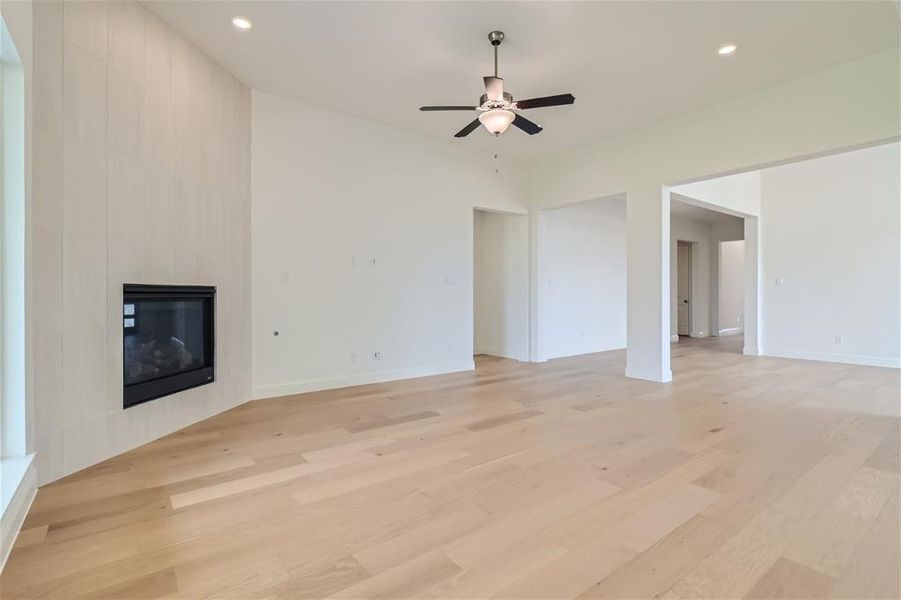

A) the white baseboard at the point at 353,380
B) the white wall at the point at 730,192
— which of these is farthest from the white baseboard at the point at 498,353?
the white wall at the point at 730,192

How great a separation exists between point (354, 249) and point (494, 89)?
2499mm

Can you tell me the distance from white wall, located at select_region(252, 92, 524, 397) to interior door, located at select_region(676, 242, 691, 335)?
6924 millimetres

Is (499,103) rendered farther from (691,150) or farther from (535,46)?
(691,150)

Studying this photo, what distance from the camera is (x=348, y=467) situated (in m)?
2.62

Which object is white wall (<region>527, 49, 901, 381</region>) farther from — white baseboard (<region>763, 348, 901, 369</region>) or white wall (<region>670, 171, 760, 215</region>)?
white baseboard (<region>763, 348, 901, 369</region>)

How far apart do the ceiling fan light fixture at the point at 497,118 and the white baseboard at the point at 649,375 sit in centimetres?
366

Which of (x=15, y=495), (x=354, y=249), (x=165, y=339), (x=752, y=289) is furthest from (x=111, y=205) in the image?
(x=752, y=289)

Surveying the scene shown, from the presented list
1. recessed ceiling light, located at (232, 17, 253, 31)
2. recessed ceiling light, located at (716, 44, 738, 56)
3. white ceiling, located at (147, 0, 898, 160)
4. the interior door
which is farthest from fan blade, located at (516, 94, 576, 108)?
the interior door

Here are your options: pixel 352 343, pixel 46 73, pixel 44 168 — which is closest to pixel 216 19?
pixel 46 73

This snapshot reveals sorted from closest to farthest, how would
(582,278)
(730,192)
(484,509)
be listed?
1. (484,509)
2. (730,192)
3. (582,278)

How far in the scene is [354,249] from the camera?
197 inches

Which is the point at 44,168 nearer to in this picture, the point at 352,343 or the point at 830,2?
the point at 352,343

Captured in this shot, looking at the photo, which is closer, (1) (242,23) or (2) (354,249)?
(1) (242,23)

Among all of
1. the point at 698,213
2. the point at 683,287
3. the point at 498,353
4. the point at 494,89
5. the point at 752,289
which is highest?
the point at 698,213
